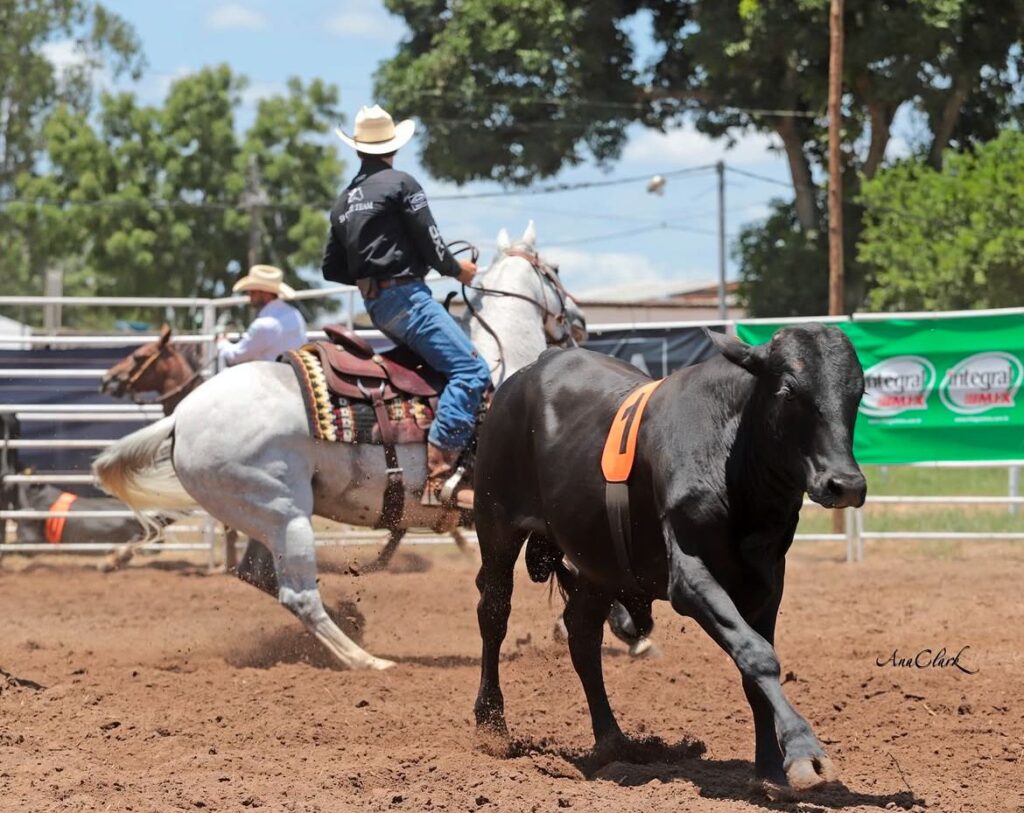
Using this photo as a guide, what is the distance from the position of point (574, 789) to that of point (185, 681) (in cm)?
277

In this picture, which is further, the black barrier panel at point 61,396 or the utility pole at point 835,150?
the utility pole at point 835,150

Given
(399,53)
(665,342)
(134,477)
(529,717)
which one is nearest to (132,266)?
(399,53)

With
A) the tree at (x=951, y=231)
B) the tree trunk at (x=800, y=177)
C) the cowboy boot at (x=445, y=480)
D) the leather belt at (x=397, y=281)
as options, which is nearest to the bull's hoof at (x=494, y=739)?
the cowboy boot at (x=445, y=480)

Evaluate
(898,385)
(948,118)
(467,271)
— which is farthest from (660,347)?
(948,118)

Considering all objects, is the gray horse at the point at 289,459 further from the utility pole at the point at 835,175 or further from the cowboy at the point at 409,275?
the utility pole at the point at 835,175

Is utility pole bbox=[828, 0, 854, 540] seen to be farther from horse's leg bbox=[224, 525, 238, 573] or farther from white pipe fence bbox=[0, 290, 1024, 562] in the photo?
horse's leg bbox=[224, 525, 238, 573]

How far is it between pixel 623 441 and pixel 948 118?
23.8m

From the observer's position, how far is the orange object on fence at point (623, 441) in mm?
4836

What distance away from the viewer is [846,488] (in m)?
3.99

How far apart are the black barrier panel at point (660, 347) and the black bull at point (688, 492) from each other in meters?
6.07

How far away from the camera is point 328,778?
4.74 m

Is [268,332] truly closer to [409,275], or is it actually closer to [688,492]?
[409,275]
